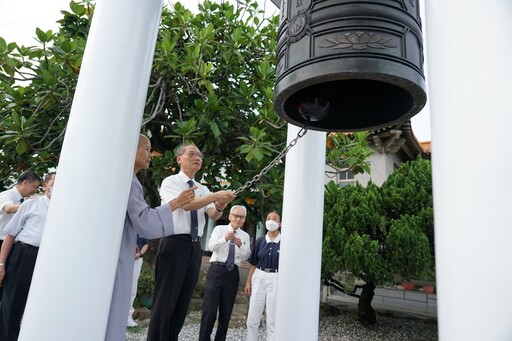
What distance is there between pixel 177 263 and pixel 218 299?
1849mm

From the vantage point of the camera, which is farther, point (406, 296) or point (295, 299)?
point (406, 296)

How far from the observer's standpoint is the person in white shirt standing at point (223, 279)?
4258mm

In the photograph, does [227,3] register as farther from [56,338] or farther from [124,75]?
[56,338]

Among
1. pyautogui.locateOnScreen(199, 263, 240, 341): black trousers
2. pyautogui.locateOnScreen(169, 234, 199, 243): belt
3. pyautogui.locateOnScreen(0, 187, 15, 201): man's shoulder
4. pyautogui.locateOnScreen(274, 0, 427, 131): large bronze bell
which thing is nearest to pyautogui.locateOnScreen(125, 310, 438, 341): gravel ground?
pyautogui.locateOnScreen(199, 263, 240, 341): black trousers

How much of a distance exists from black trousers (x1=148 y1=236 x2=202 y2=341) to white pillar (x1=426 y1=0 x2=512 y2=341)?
2046 millimetres

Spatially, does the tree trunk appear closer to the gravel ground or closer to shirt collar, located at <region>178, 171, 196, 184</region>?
the gravel ground

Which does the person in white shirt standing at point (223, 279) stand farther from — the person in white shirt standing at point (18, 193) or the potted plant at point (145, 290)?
the potted plant at point (145, 290)

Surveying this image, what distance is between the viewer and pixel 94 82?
1597 mm

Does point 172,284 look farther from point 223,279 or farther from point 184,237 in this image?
point 223,279

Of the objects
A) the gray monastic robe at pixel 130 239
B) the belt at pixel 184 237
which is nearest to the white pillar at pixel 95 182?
the gray monastic robe at pixel 130 239

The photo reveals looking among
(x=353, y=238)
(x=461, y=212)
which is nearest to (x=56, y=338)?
(x=461, y=212)

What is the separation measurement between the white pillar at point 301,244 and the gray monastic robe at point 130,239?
846 mm

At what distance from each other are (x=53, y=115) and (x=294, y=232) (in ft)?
13.4

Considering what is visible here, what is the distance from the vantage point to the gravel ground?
587 centimetres
